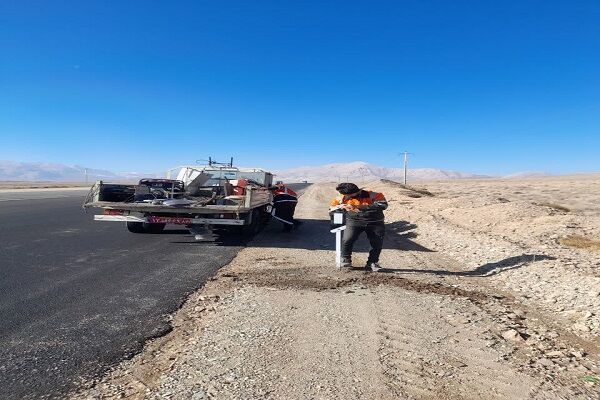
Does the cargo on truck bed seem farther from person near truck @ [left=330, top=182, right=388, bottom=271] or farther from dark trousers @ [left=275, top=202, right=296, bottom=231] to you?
person near truck @ [left=330, top=182, right=388, bottom=271]

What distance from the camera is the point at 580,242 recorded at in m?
10.0

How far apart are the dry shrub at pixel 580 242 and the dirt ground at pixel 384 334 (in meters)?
0.69

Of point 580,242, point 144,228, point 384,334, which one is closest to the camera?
point 384,334

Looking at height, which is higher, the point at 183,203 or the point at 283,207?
the point at 183,203

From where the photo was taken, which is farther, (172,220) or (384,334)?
(172,220)

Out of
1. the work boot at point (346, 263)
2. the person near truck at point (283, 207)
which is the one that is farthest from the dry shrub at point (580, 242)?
the person near truck at point (283, 207)

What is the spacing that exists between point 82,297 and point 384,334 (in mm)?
3731

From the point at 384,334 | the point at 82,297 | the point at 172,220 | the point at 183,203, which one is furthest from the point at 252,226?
the point at 384,334

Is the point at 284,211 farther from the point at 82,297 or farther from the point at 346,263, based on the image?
the point at 82,297

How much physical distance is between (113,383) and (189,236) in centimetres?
808

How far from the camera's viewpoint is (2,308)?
16.7 ft

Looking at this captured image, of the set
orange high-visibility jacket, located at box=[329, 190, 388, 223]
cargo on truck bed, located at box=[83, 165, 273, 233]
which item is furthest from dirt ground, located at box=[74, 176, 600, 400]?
cargo on truck bed, located at box=[83, 165, 273, 233]

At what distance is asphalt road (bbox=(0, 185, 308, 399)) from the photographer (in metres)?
3.65

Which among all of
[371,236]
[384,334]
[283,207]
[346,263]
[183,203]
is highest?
[183,203]
